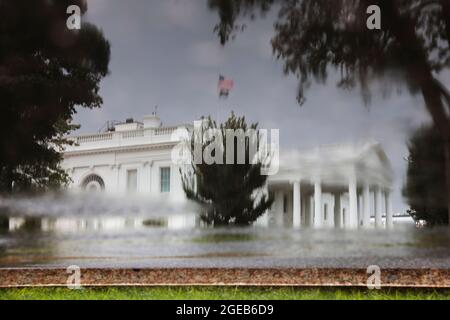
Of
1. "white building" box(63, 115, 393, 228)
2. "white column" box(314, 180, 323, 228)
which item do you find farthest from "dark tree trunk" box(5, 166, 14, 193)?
"white column" box(314, 180, 323, 228)

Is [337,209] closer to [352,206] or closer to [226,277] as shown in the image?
[352,206]

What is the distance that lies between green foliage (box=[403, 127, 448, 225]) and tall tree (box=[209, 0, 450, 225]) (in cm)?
5

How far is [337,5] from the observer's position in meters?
4.81

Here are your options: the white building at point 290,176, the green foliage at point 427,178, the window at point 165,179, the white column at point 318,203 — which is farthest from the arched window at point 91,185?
the green foliage at point 427,178

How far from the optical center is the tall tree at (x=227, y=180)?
16.0 ft

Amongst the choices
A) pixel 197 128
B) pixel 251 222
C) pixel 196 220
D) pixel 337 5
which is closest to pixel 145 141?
pixel 197 128

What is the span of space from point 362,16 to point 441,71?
0.73 meters

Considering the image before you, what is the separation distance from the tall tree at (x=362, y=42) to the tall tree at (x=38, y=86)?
1.28 metres

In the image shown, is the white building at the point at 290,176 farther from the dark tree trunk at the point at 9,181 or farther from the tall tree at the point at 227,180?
the dark tree trunk at the point at 9,181

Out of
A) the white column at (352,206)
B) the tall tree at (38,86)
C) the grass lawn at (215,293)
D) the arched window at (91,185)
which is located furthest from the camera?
the tall tree at (38,86)

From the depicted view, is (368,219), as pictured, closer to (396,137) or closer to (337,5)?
(396,137)
